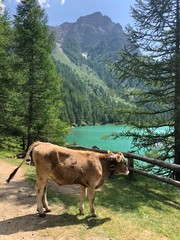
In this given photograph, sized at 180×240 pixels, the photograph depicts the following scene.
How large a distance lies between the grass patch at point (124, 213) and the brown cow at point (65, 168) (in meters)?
0.53

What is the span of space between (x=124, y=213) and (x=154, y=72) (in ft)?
23.5

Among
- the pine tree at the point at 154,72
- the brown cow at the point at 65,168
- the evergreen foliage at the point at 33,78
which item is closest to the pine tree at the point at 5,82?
the evergreen foliage at the point at 33,78

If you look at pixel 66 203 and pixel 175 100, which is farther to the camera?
pixel 175 100

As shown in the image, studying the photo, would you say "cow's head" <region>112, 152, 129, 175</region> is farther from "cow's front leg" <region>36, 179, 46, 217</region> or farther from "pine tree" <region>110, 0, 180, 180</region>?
"pine tree" <region>110, 0, 180, 180</region>

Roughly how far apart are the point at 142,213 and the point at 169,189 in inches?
171

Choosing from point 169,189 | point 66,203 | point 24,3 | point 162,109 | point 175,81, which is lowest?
point 169,189

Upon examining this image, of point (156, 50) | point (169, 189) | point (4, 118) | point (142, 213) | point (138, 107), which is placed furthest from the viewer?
point (4, 118)

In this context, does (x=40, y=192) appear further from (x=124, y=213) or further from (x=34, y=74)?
(x=34, y=74)

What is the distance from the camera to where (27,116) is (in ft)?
72.8

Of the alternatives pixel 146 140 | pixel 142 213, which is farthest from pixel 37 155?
pixel 146 140

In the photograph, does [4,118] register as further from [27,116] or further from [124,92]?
[124,92]

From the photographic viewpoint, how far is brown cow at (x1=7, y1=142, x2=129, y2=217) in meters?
7.07

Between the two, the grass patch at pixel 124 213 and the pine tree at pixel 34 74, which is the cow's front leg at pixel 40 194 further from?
the pine tree at pixel 34 74

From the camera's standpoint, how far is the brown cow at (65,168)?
7.07 m
